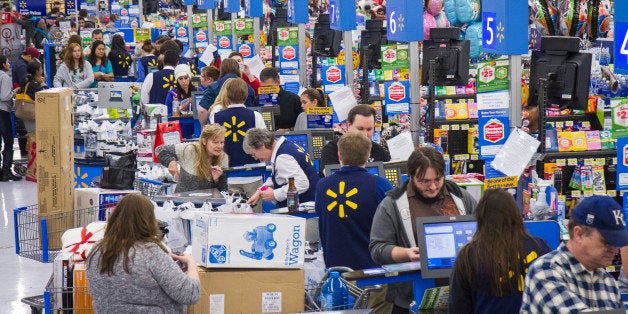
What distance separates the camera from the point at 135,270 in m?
5.19

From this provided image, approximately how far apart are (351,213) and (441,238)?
955mm

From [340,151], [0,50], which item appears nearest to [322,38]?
[340,151]

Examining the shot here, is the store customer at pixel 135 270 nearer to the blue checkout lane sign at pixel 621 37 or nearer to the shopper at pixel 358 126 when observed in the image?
the blue checkout lane sign at pixel 621 37

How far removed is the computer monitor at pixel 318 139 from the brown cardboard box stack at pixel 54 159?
288 cm

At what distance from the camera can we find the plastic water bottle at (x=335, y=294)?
5.36m

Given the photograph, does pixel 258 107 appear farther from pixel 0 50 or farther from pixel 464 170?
pixel 0 50

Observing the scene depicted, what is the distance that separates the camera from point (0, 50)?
26.1 m

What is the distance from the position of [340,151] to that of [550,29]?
20.5ft

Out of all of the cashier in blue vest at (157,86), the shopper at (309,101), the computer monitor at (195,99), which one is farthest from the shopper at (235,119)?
the cashier in blue vest at (157,86)

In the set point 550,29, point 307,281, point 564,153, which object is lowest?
point 307,281

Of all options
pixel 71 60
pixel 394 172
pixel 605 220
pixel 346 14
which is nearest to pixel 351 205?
pixel 394 172

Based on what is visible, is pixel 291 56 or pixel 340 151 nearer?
pixel 340 151

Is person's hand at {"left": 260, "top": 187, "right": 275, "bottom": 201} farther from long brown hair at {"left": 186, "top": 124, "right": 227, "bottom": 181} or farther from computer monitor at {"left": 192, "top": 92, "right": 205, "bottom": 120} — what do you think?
computer monitor at {"left": 192, "top": 92, "right": 205, "bottom": 120}

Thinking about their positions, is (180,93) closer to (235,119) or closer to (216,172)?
(235,119)
